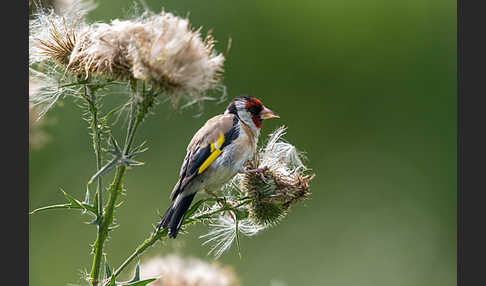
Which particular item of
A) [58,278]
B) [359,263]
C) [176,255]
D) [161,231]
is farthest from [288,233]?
[161,231]

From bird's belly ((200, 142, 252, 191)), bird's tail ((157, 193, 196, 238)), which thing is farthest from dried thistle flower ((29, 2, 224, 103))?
bird's belly ((200, 142, 252, 191))

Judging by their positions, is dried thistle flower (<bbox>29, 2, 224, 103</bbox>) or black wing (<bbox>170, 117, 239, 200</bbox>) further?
black wing (<bbox>170, 117, 239, 200</bbox>)

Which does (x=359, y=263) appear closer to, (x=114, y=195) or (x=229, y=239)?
(x=229, y=239)

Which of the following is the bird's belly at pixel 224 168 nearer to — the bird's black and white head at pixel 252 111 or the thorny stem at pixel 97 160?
the bird's black and white head at pixel 252 111

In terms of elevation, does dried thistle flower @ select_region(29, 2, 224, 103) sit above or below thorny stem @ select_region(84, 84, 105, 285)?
above

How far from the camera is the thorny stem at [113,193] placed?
287 centimetres

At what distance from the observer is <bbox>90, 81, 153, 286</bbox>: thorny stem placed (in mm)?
2871

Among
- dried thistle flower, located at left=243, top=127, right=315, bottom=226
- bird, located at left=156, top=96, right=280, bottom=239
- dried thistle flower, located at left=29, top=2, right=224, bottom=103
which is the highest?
dried thistle flower, located at left=29, top=2, right=224, bottom=103

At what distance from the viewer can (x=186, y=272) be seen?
4.16 metres

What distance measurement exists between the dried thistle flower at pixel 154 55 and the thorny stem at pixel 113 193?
0.15 meters

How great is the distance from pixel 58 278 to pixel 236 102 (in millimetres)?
7152

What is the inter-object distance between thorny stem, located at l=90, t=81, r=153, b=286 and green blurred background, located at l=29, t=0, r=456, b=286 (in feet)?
21.9

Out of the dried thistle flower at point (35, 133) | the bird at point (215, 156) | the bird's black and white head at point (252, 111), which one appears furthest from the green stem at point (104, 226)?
the dried thistle flower at point (35, 133)

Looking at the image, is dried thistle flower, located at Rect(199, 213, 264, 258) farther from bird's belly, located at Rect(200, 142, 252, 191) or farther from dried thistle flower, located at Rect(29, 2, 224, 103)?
dried thistle flower, located at Rect(29, 2, 224, 103)
